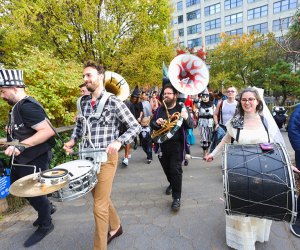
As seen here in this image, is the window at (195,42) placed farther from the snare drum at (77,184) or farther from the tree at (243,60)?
the snare drum at (77,184)

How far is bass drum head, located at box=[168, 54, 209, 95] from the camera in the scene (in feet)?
10.8

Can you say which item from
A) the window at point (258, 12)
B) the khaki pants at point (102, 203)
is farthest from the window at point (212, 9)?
the khaki pants at point (102, 203)

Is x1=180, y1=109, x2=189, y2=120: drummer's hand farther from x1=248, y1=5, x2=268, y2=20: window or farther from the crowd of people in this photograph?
x1=248, y1=5, x2=268, y2=20: window

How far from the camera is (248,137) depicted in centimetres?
231

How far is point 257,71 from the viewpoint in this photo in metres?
21.2

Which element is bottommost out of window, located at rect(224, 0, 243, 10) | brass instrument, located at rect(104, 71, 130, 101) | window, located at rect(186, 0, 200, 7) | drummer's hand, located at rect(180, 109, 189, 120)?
drummer's hand, located at rect(180, 109, 189, 120)

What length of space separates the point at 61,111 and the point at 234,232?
394cm

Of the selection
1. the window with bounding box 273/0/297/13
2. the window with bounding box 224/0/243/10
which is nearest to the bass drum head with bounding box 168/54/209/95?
the window with bounding box 273/0/297/13

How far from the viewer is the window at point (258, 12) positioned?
34.0 m

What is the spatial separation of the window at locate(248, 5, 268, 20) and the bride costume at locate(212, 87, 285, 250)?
40334mm

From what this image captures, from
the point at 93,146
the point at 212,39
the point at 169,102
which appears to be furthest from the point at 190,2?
the point at 93,146

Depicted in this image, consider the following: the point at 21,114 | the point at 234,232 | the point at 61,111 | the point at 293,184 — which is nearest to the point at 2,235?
the point at 21,114

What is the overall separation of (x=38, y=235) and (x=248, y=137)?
277 centimetres

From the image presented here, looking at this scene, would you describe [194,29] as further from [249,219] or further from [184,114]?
[249,219]
